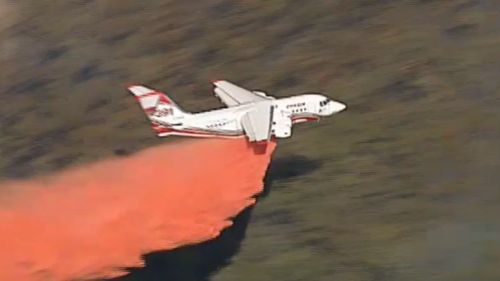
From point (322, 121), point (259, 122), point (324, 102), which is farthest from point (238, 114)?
point (322, 121)

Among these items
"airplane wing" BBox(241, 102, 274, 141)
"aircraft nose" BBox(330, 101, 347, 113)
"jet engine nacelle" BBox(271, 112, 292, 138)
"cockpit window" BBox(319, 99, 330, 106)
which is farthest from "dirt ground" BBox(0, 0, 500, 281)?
"airplane wing" BBox(241, 102, 274, 141)

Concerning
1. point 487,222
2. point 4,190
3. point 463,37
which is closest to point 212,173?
point 4,190

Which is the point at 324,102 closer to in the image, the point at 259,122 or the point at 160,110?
the point at 259,122

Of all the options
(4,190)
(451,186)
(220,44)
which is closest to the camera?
(4,190)

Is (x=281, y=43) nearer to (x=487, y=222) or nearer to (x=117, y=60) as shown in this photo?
(x=117, y=60)

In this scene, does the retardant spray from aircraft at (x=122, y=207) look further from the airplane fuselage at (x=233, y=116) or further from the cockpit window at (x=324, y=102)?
the cockpit window at (x=324, y=102)

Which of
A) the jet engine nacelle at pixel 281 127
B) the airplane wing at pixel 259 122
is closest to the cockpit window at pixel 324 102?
the jet engine nacelle at pixel 281 127
